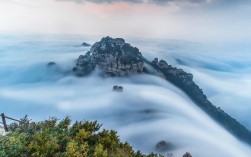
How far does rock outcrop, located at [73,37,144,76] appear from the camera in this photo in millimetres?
87625

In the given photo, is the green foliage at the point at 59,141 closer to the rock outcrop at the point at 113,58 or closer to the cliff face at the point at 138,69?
the cliff face at the point at 138,69

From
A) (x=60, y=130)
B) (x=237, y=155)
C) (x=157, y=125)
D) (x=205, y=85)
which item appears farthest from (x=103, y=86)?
(x=60, y=130)

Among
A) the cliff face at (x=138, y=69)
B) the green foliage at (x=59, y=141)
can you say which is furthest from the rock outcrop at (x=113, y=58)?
the green foliage at (x=59, y=141)

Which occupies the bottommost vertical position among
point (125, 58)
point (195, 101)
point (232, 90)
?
point (232, 90)

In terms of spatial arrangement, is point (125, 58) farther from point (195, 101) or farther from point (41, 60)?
point (41, 60)

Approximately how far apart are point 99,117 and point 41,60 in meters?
60.1

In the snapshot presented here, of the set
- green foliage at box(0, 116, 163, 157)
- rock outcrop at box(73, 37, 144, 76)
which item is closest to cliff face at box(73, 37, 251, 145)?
rock outcrop at box(73, 37, 144, 76)

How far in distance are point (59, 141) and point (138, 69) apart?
85.3 metres

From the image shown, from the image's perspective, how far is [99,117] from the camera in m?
95.4

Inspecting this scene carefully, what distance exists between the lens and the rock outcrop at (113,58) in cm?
8762

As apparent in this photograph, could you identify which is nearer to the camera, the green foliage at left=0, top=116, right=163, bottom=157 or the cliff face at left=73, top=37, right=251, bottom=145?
the green foliage at left=0, top=116, right=163, bottom=157

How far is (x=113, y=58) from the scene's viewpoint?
287 feet

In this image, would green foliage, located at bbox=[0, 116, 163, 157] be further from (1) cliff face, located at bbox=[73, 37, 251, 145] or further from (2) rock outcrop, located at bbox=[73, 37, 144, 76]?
(2) rock outcrop, located at bbox=[73, 37, 144, 76]

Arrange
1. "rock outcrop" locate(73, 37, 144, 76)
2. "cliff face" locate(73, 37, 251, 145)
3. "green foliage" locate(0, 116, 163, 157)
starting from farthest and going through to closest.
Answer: "rock outcrop" locate(73, 37, 144, 76)
"cliff face" locate(73, 37, 251, 145)
"green foliage" locate(0, 116, 163, 157)
